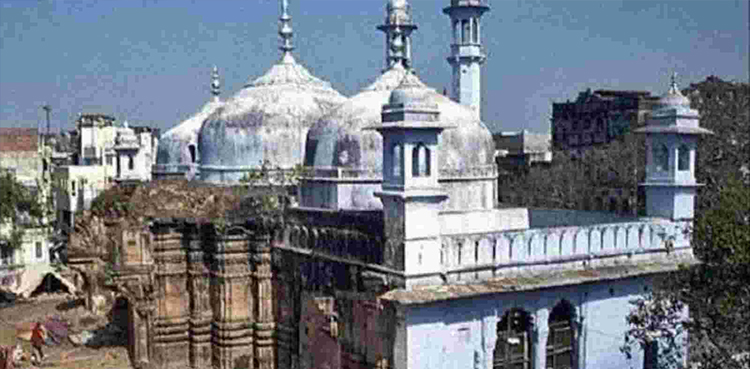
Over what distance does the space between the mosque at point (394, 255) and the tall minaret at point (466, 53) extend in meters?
2.04

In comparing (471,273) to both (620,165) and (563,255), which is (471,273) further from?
(620,165)

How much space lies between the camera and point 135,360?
622 inches

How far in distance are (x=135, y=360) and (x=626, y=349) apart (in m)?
8.92

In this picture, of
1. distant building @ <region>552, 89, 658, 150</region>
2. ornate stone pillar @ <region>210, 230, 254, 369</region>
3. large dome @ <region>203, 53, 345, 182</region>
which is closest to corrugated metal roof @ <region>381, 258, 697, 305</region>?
ornate stone pillar @ <region>210, 230, 254, 369</region>

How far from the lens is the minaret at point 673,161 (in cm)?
1387

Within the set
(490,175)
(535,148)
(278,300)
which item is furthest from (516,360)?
(535,148)

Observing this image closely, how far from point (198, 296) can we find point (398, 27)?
24.0 ft

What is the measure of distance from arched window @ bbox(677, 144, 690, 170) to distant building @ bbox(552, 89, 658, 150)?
20.4 m

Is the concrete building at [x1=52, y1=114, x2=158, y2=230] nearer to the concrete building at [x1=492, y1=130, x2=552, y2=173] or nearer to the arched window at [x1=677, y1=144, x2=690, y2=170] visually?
the concrete building at [x1=492, y1=130, x2=552, y2=173]

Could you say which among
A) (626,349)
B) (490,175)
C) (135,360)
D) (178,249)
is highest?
(490,175)

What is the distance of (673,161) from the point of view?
548 inches

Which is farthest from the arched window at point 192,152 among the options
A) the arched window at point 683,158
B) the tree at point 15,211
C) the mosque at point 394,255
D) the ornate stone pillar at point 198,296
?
the arched window at point 683,158

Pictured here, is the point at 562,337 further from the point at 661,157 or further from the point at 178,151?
the point at 178,151

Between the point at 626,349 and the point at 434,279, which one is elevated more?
the point at 434,279
